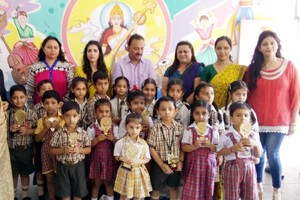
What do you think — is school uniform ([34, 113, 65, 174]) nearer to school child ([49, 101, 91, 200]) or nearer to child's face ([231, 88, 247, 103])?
school child ([49, 101, 91, 200])

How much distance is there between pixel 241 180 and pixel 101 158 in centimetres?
119

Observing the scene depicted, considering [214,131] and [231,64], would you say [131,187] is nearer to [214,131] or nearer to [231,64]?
[214,131]

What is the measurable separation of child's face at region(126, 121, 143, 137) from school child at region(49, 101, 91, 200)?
38 cm

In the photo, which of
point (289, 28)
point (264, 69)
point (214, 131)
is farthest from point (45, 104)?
point (289, 28)

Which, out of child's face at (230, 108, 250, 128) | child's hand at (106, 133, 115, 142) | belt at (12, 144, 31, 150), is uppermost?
child's face at (230, 108, 250, 128)

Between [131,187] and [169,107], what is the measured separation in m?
0.73

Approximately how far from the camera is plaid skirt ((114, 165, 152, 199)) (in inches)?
108

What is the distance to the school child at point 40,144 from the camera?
3.17 metres

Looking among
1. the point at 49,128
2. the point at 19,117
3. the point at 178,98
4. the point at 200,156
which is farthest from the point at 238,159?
the point at 19,117

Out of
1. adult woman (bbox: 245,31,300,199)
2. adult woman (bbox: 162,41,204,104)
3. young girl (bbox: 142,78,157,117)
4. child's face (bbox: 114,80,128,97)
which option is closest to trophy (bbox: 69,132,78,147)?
child's face (bbox: 114,80,128,97)

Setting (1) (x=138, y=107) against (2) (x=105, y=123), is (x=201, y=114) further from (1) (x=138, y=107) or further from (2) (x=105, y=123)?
(2) (x=105, y=123)

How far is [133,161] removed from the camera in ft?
9.04

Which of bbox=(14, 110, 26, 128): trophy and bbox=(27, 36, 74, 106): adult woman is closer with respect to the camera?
bbox=(14, 110, 26, 128): trophy

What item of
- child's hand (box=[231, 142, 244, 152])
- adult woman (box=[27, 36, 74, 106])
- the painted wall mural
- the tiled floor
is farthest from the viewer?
the painted wall mural
